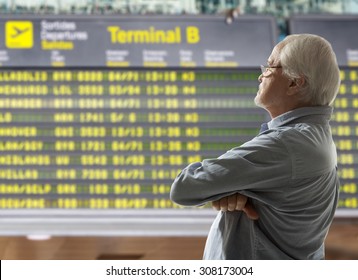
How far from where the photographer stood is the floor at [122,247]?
8.55 ft

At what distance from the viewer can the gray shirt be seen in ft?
3.04

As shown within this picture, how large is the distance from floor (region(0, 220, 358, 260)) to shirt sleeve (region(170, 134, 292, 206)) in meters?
1.71

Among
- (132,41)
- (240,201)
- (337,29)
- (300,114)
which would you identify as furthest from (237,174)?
(337,29)

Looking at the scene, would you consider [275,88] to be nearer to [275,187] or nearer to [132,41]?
[275,187]

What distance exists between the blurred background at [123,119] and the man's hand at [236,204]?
5.48ft

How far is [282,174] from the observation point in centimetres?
94

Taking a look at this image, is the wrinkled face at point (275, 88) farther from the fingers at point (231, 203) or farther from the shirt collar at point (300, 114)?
the fingers at point (231, 203)

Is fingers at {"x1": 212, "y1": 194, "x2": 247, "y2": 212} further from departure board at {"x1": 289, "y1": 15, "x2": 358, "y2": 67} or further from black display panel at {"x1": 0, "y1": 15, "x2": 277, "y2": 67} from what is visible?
departure board at {"x1": 289, "y1": 15, "x2": 358, "y2": 67}

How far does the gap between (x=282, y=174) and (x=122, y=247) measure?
5.87 ft

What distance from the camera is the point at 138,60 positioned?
2.77 metres
